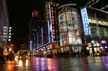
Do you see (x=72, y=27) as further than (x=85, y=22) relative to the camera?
Yes

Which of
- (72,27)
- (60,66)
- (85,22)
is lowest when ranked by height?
(60,66)

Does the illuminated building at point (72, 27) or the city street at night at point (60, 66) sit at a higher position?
the illuminated building at point (72, 27)

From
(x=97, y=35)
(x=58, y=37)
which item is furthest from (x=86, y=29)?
(x=58, y=37)

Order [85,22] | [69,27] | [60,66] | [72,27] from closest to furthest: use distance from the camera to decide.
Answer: [60,66] → [85,22] → [69,27] → [72,27]

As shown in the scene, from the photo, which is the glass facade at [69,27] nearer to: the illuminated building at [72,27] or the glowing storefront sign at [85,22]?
the illuminated building at [72,27]

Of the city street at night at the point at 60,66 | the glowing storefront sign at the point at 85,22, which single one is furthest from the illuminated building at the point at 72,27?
the city street at night at the point at 60,66

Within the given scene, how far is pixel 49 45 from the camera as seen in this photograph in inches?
3757

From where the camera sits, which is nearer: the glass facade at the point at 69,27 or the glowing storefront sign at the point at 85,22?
the glowing storefront sign at the point at 85,22

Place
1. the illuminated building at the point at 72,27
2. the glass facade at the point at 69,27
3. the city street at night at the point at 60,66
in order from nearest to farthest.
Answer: the city street at night at the point at 60,66 < the illuminated building at the point at 72,27 < the glass facade at the point at 69,27

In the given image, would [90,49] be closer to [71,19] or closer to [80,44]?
[80,44]

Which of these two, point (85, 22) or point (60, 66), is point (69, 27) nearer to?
point (85, 22)

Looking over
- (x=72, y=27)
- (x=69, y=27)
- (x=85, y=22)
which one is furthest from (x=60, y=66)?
(x=72, y=27)

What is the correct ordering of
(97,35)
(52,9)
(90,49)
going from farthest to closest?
(52,9) < (97,35) < (90,49)

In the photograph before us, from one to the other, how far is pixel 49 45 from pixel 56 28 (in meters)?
9.56
